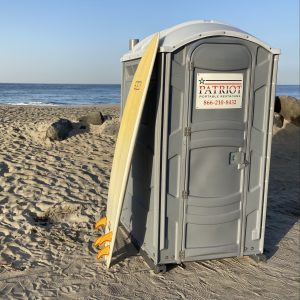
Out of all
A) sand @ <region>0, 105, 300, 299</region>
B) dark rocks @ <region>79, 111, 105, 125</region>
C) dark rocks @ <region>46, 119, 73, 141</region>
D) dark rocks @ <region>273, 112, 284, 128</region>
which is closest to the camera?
sand @ <region>0, 105, 300, 299</region>

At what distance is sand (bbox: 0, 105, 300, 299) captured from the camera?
407cm

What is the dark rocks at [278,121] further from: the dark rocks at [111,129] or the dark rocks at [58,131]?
the dark rocks at [58,131]

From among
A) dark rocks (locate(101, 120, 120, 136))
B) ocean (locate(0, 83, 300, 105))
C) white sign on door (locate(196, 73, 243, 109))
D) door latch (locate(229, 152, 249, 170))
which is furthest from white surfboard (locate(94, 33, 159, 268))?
ocean (locate(0, 83, 300, 105))

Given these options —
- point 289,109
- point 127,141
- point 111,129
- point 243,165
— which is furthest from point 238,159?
point 289,109

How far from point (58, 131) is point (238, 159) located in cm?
665

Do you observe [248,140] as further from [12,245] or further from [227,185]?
[12,245]

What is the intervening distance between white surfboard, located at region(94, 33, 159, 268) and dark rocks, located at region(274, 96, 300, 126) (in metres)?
10.9

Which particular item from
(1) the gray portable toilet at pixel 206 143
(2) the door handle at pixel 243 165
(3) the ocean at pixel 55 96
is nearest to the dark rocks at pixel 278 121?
(1) the gray portable toilet at pixel 206 143

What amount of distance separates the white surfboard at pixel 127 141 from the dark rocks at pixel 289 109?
1086 centimetres

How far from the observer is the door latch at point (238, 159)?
436 cm

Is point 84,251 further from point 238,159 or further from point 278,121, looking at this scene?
point 278,121

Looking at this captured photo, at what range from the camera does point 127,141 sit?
4.37 meters

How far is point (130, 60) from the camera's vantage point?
5.00 metres

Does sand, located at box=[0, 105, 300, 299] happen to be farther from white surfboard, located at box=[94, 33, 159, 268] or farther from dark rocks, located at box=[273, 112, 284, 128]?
dark rocks, located at box=[273, 112, 284, 128]
